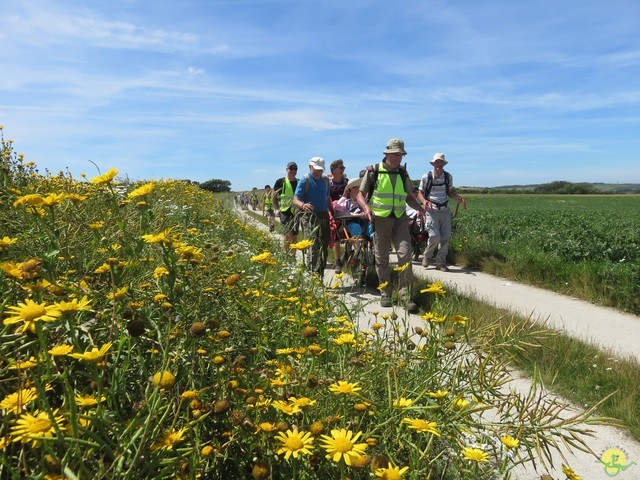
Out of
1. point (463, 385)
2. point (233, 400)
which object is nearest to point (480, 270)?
point (463, 385)

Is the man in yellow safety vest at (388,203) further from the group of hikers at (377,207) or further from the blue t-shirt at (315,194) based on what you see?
the blue t-shirt at (315,194)

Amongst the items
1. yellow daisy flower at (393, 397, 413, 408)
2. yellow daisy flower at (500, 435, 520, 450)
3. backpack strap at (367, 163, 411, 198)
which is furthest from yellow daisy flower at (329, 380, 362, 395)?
backpack strap at (367, 163, 411, 198)

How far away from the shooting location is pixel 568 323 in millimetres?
5453

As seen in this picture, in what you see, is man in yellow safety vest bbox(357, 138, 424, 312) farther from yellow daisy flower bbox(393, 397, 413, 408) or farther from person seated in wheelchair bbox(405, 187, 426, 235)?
yellow daisy flower bbox(393, 397, 413, 408)

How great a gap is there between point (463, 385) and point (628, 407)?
2.01 metres

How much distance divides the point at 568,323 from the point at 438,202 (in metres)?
3.99

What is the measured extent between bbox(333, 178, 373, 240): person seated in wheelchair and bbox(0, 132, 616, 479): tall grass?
557 centimetres

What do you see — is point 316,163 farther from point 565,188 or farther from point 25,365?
point 565,188

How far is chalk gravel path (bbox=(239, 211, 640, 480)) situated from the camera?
2.64m

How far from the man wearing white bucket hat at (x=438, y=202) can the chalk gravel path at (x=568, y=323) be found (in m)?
0.53

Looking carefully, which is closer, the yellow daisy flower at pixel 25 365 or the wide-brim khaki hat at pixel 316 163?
the yellow daisy flower at pixel 25 365

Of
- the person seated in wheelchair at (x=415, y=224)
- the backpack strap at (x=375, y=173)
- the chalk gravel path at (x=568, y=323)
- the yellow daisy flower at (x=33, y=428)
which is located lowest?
the chalk gravel path at (x=568, y=323)

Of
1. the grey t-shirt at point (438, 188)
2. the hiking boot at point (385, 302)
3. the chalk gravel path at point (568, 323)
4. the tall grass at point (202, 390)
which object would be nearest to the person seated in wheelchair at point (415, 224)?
the grey t-shirt at point (438, 188)

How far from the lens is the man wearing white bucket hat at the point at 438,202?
887cm
